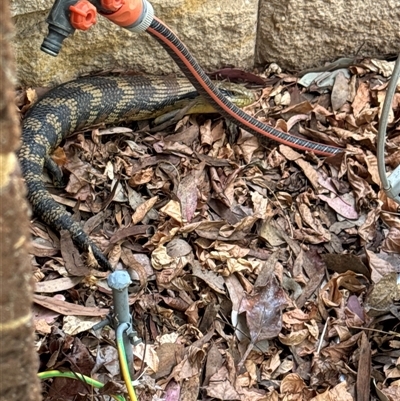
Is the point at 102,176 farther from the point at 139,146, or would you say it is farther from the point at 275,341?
the point at 275,341

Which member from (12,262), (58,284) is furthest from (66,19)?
(12,262)

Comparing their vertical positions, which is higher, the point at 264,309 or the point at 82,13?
the point at 82,13

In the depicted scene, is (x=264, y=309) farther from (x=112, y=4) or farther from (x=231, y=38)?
(x=231, y=38)

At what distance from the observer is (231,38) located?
3.61m

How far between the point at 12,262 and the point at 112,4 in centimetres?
166

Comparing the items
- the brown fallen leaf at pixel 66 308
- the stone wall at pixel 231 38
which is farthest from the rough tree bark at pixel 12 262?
the stone wall at pixel 231 38

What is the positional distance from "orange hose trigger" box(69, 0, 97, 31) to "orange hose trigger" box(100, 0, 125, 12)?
0.06 m

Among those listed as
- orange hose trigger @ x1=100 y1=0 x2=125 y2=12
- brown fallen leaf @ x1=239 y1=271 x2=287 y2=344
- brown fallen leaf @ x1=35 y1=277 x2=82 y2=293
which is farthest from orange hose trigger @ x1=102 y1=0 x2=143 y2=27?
brown fallen leaf @ x1=239 y1=271 x2=287 y2=344

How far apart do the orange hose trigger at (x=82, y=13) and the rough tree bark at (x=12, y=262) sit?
5.10 ft

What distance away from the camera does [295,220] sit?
318 cm

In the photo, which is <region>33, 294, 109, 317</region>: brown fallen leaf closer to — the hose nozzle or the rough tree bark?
the hose nozzle

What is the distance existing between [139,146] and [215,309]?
A: 1065mm

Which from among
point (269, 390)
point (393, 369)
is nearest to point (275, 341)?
point (269, 390)

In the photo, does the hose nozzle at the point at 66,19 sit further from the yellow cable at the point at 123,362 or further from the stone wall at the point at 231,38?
the yellow cable at the point at 123,362
